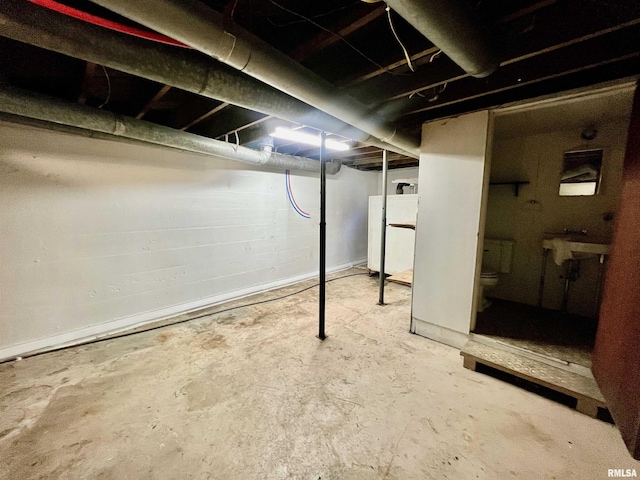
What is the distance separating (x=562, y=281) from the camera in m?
2.64

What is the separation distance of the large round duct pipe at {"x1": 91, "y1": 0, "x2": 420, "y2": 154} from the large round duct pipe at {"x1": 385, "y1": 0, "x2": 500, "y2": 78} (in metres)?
0.60

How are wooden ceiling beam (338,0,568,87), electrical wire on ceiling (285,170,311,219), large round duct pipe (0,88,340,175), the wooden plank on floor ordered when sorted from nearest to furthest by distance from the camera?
wooden ceiling beam (338,0,568,87) < large round duct pipe (0,88,340,175) < the wooden plank on floor < electrical wire on ceiling (285,170,311,219)

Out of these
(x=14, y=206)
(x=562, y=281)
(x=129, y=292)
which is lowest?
(x=129, y=292)

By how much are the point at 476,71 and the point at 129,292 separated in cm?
355

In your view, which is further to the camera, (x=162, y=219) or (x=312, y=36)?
(x=162, y=219)

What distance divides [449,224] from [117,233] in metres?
3.34

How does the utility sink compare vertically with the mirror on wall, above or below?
below

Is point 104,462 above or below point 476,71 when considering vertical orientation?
below

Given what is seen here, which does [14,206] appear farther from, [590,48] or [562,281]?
[562,281]

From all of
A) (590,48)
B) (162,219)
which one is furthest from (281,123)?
(590,48)

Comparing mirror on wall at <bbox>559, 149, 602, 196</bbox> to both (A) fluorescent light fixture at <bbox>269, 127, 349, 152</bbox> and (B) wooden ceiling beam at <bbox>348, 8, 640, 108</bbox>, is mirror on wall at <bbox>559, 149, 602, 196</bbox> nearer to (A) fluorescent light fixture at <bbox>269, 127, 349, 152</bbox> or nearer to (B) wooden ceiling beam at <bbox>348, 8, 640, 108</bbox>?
(B) wooden ceiling beam at <bbox>348, 8, 640, 108</bbox>

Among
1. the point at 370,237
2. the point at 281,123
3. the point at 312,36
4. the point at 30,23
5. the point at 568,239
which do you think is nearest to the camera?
the point at 30,23

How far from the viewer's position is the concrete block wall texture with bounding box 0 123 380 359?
2078mm

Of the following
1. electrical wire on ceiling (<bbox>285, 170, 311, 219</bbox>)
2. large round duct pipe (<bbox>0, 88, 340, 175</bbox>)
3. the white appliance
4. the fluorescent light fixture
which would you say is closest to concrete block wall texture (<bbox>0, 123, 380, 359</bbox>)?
electrical wire on ceiling (<bbox>285, 170, 311, 219</bbox>)
